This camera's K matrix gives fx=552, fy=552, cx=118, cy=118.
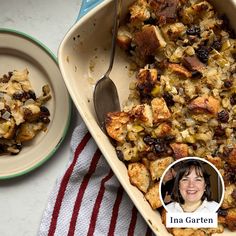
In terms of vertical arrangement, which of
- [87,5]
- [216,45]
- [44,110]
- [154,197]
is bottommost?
[154,197]

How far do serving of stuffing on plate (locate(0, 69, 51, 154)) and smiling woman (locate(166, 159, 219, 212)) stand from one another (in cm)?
46

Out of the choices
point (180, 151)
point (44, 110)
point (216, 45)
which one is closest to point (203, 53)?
point (216, 45)

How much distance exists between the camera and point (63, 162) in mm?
1652

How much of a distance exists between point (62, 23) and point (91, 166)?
442 mm

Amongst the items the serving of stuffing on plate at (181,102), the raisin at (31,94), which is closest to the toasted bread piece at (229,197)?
the serving of stuffing on plate at (181,102)

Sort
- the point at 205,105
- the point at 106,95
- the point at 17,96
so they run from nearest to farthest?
the point at 205,105 < the point at 106,95 < the point at 17,96

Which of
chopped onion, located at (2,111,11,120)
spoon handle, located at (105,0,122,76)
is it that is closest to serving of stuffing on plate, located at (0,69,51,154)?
chopped onion, located at (2,111,11,120)

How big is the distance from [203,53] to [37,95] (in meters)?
0.53

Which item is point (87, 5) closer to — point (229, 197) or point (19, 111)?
point (19, 111)

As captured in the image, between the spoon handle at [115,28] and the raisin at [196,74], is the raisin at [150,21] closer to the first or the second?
the spoon handle at [115,28]

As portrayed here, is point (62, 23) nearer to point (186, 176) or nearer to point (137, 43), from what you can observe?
point (137, 43)

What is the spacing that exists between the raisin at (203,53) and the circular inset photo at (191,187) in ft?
0.83

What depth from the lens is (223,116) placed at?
1.38m

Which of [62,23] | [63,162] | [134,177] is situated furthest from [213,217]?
[62,23]
